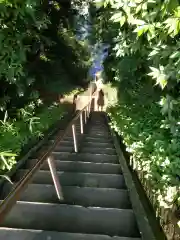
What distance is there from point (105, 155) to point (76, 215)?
3025 mm

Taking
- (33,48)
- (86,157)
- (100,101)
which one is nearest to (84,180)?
(86,157)

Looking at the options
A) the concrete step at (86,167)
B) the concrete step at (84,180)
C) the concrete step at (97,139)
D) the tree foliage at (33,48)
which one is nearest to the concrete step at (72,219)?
the concrete step at (84,180)

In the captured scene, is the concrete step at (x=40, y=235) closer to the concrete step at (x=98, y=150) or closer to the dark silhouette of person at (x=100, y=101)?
the concrete step at (x=98, y=150)

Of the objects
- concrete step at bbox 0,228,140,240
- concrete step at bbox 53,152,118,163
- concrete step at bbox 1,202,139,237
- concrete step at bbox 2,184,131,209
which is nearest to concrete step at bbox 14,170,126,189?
→ concrete step at bbox 2,184,131,209

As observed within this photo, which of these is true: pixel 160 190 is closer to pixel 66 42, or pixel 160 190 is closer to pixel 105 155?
pixel 105 155

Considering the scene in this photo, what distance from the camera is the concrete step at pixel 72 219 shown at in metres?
2.70

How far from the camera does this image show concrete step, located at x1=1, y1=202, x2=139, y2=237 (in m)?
2.70

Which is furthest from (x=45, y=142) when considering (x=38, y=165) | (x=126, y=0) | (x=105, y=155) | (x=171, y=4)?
(x=171, y=4)

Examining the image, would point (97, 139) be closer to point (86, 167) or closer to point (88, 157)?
point (88, 157)

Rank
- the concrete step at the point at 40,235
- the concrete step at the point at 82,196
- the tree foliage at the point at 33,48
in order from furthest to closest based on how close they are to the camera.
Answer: the tree foliage at the point at 33,48 → the concrete step at the point at 82,196 → the concrete step at the point at 40,235

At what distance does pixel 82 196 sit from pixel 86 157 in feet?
7.24

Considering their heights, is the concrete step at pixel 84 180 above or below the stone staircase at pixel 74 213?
below

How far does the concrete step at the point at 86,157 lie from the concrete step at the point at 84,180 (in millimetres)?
1233

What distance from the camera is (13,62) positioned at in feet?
13.4
